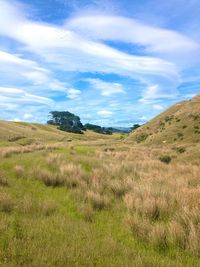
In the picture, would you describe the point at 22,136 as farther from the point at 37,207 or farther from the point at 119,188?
the point at 37,207

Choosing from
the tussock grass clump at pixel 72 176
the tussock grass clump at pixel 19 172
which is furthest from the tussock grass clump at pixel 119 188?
the tussock grass clump at pixel 19 172

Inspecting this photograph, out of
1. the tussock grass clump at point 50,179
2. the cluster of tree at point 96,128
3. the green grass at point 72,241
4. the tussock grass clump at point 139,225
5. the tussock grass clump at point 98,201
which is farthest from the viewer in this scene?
the cluster of tree at point 96,128

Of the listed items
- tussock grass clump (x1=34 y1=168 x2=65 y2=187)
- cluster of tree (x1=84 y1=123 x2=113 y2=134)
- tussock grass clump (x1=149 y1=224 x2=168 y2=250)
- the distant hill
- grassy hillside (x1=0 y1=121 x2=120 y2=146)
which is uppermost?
cluster of tree (x1=84 y1=123 x2=113 y2=134)

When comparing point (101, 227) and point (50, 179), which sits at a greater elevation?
point (50, 179)

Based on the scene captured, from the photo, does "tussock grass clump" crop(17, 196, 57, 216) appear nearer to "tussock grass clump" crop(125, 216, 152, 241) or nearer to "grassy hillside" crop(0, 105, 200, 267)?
"grassy hillside" crop(0, 105, 200, 267)

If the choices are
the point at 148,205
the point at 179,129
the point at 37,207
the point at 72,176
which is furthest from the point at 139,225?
the point at 179,129

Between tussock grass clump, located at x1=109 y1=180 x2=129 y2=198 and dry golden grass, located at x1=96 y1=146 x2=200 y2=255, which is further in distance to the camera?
tussock grass clump, located at x1=109 y1=180 x2=129 y2=198

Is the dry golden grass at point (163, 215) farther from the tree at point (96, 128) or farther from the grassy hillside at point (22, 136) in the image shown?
the tree at point (96, 128)

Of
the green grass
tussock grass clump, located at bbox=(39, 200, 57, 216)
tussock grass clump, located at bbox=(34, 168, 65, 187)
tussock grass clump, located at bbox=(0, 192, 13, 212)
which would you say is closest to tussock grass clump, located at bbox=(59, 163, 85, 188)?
tussock grass clump, located at bbox=(34, 168, 65, 187)

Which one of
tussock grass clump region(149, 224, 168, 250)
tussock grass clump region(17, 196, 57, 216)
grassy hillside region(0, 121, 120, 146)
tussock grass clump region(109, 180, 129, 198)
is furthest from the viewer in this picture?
grassy hillside region(0, 121, 120, 146)

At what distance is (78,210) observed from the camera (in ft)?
31.6

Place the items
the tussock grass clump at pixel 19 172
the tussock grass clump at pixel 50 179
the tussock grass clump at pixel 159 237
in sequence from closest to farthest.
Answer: the tussock grass clump at pixel 159 237 < the tussock grass clump at pixel 50 179 < the tussock grass clump at pixel 19 172

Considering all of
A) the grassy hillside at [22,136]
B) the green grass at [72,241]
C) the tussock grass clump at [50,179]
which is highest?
the grassy hillside at [22,136]

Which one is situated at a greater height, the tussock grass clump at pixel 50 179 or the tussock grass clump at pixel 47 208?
the tussock grass clump at pixel 50 179
